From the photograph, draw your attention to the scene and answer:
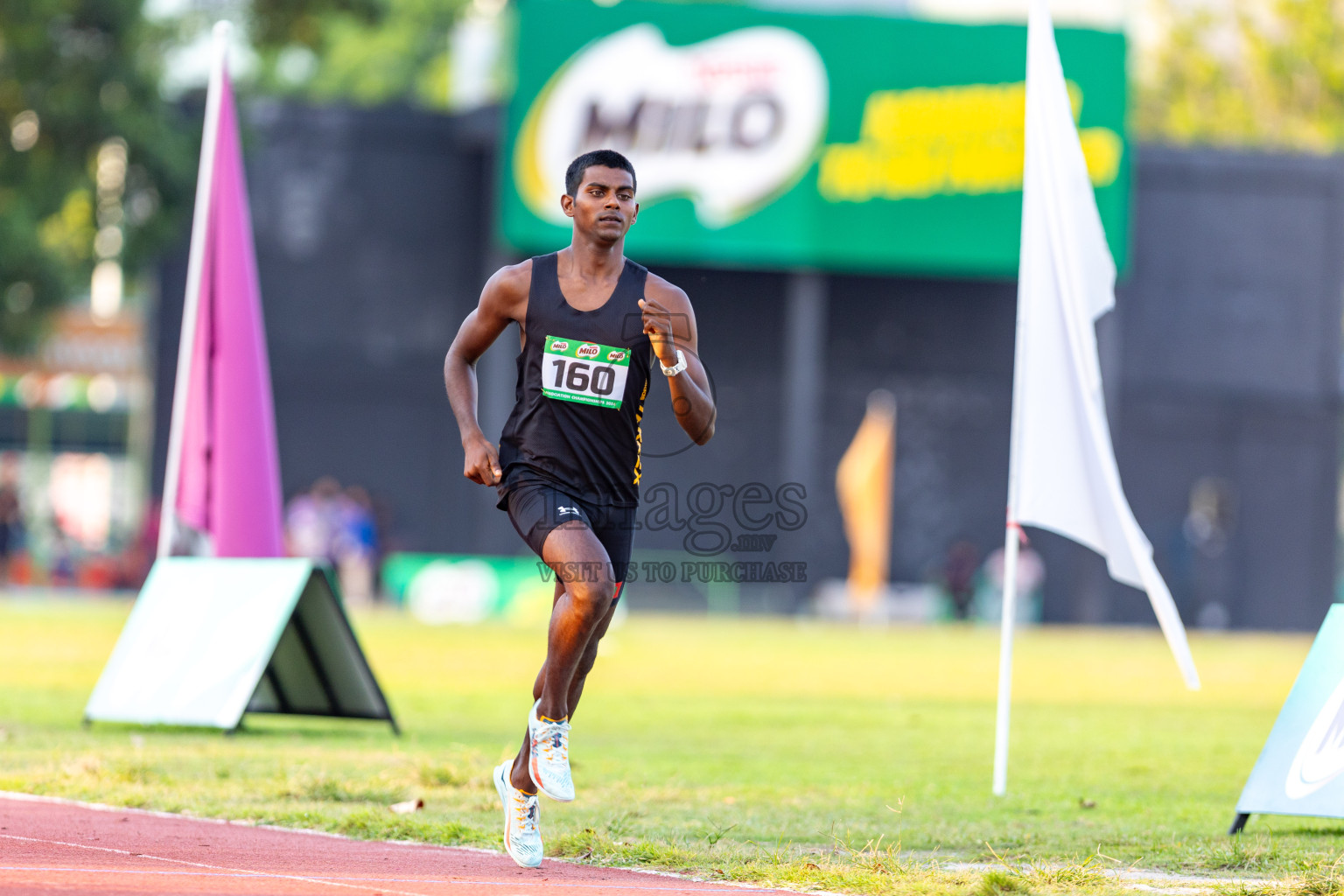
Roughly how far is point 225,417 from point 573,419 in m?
6.27

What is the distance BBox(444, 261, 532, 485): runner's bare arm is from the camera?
7.35 meters

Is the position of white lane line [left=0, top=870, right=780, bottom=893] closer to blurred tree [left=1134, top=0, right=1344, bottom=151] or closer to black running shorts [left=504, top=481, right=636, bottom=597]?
black running shorts [left=504, top=481, right=636, bottom=597]

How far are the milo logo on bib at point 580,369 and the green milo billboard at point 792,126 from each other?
93.7ft

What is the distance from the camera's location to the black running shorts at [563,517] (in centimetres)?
723

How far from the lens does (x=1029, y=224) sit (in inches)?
424

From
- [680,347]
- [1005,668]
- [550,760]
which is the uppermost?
[680,347]

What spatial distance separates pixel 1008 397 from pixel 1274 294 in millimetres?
5893

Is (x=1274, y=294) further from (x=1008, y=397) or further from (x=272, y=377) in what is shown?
(x=272, y=377)

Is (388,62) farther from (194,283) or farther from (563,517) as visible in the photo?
(563,517)

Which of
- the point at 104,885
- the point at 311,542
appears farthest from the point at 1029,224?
the point at 311,542

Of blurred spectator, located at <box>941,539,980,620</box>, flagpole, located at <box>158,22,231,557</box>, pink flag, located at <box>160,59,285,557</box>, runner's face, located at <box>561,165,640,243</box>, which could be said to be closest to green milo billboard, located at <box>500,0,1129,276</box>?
blurred spectator, located at <box>941,539,980,620</box>

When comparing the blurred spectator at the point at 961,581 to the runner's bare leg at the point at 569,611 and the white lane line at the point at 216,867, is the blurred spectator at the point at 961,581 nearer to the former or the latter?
the runner's bare leg at the point at 569,611

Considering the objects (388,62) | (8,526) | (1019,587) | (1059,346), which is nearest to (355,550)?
(8,526)

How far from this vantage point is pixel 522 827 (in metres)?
7.19
